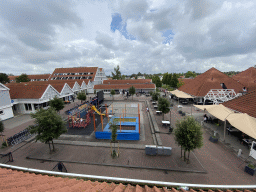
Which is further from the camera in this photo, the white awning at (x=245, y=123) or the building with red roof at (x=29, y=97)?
the building with red roof at (x=29, y=97)

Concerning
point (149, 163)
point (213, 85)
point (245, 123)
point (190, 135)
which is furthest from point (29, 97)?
point (213, 85)

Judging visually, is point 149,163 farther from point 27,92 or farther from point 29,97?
point 27,92

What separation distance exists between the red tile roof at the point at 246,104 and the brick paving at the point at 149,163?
18.0 ft

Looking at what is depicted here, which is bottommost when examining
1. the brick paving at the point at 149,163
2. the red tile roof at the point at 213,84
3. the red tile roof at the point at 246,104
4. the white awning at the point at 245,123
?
the brick paving at the point at 149,163

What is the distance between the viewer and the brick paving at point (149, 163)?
25.8 ft

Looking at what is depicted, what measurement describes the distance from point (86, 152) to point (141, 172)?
18.2ft

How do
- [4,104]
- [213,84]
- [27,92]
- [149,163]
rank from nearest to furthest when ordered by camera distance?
A: [149,163] < [4,104] < [27,92] < [213,84]

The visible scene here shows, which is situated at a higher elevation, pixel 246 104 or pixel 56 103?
pixel 56 103

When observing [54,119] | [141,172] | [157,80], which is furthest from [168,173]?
[157,80]

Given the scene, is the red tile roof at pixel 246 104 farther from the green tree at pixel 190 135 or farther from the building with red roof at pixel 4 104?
the building with red roof at pixel 4 104

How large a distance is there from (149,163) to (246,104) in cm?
1439

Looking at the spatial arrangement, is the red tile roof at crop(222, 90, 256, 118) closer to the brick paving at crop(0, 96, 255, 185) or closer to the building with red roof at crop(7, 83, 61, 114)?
the brick paving at crop(0, 96, 255, 185)

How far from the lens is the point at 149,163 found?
925 centimetres

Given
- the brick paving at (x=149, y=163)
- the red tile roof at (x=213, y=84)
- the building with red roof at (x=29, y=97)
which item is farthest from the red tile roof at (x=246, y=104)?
the building with red roof at (x=29, y=97)
